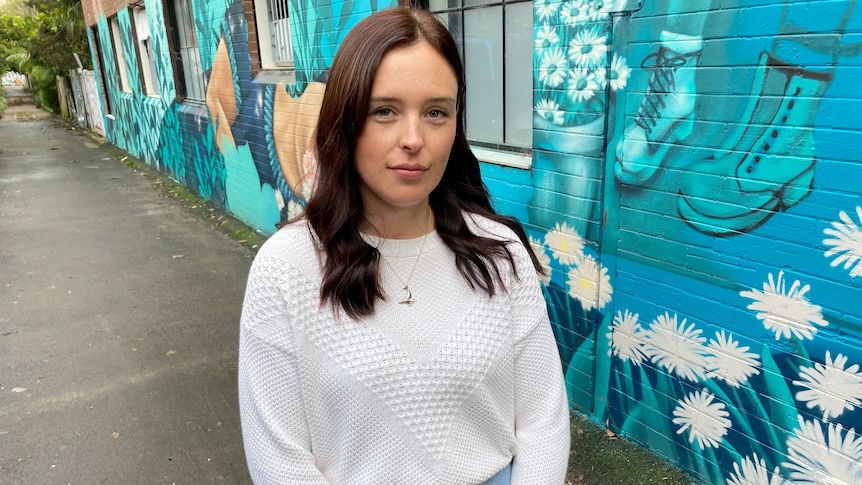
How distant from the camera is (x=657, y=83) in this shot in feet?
7.66

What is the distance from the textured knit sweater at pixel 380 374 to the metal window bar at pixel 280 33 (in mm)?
4861

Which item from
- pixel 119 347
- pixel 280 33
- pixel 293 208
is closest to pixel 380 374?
pixel 119 347

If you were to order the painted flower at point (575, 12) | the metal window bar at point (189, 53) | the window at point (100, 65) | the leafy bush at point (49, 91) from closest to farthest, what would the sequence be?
1. the painted flower at point (575, 12)
2. the metal window bar at point (189, 53)
3. the window at point (100, 65)
4. the leafy bush at point (49, 91)

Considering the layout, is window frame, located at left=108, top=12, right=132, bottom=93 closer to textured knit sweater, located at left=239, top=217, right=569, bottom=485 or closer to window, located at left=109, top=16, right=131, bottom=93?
window, located at left=109, top=16, right=131, bottom=93

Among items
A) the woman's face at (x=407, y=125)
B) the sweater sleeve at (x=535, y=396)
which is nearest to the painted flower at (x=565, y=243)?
the sweater sleeve at (x=535, y=396)

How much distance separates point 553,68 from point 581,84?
19cm

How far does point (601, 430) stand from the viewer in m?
2.98

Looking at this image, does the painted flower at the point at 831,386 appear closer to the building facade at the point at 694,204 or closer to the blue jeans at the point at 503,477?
the building facade at the point at 694,204

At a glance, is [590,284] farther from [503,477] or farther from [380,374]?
[380,374]

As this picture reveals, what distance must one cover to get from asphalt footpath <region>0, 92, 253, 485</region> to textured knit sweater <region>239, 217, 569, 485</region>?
1.87m

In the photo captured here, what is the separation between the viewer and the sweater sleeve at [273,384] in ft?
4.02

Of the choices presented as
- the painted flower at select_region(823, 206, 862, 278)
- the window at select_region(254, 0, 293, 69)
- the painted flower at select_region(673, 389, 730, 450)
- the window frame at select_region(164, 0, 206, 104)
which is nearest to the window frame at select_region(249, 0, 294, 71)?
the window at select_region(254, 0, 293, 69)

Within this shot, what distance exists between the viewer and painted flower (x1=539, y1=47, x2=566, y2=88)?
2.70 meters

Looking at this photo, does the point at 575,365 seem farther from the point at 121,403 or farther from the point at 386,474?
the point at 121,403
